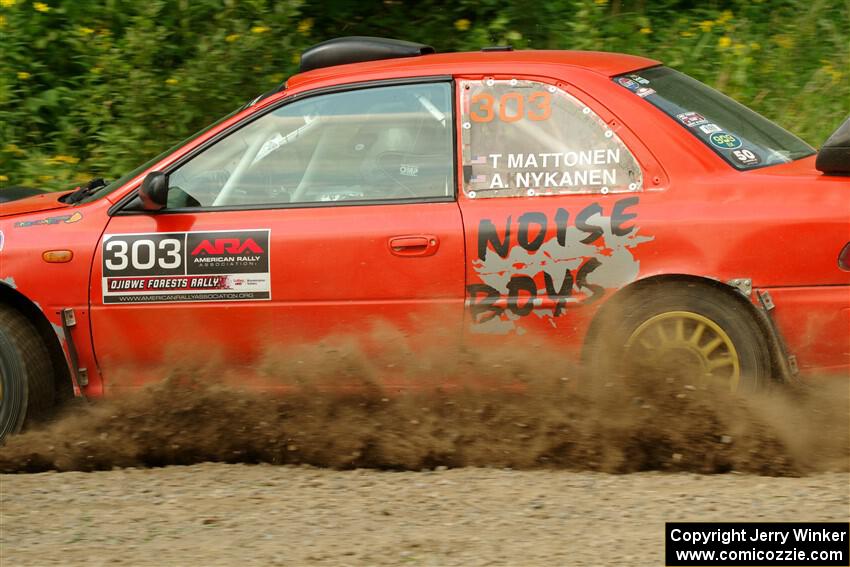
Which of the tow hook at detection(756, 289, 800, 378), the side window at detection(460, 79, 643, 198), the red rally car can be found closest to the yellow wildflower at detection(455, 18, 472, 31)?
the red rally car

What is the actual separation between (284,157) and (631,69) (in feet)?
5.11

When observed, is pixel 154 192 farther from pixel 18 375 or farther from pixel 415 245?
pixel 415 245

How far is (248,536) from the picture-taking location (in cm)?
383

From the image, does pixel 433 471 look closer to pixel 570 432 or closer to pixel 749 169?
pixel 570 432

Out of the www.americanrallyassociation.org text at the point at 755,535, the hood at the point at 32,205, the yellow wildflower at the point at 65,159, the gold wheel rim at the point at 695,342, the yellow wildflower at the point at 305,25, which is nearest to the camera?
the www.americanrallyassociation.org text at the point at 755,535

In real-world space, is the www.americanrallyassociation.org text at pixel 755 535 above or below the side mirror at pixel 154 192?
below

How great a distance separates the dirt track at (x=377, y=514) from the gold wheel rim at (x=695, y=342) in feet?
1.41

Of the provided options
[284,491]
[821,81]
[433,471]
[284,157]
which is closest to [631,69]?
[284,157]

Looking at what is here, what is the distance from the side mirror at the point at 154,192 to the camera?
485 cm

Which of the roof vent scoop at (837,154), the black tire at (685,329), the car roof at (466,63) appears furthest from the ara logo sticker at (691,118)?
the black tire at (685,329)

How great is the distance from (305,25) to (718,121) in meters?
4.63

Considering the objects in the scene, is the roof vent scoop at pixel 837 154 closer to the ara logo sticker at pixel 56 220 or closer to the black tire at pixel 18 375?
the ara logo sticker at pixel 56 220

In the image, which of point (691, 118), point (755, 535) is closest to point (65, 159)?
point (691, 118)

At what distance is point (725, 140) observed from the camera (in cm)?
475
